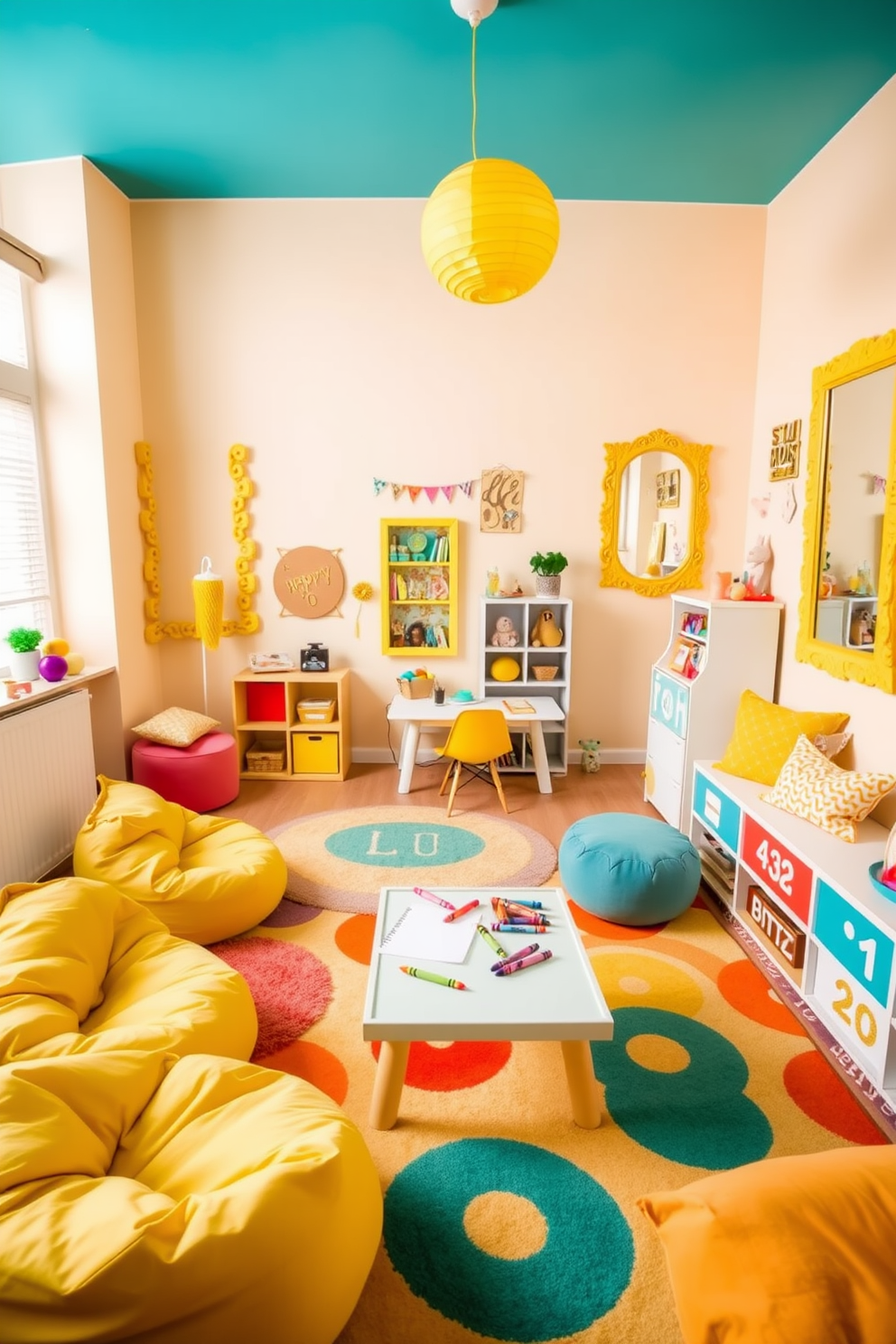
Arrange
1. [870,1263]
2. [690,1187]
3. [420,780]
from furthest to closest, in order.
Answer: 1. [420,780]
2. [690,1187]
3. [870,1263]

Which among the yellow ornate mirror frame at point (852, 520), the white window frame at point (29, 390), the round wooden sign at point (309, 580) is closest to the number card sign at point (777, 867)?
the yellow ornate mirror frame at point (852, 520)

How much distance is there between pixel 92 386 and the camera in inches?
149

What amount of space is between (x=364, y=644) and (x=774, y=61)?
333 cm

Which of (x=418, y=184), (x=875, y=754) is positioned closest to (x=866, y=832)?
(x=875, y=754)

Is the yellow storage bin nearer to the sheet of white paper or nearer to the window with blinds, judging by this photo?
the window with blinds

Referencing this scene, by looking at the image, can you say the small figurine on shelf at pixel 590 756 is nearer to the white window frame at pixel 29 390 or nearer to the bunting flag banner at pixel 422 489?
the bunting flag banner at pixel 422 489

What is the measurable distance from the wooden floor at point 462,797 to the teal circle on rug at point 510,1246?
6.29ft

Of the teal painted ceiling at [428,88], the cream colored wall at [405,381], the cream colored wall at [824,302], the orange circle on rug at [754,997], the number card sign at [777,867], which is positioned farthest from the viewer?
the cream colored wall at [405,381]

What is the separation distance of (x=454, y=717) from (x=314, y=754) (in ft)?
3.22

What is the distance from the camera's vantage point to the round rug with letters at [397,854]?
3123 mm

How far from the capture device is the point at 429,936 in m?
2.08

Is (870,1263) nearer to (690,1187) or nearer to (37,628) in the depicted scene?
(690,1187)

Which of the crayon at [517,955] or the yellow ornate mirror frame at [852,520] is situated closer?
the crayon at [517,955]

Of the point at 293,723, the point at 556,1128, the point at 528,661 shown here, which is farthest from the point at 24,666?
the point at 556,1128
